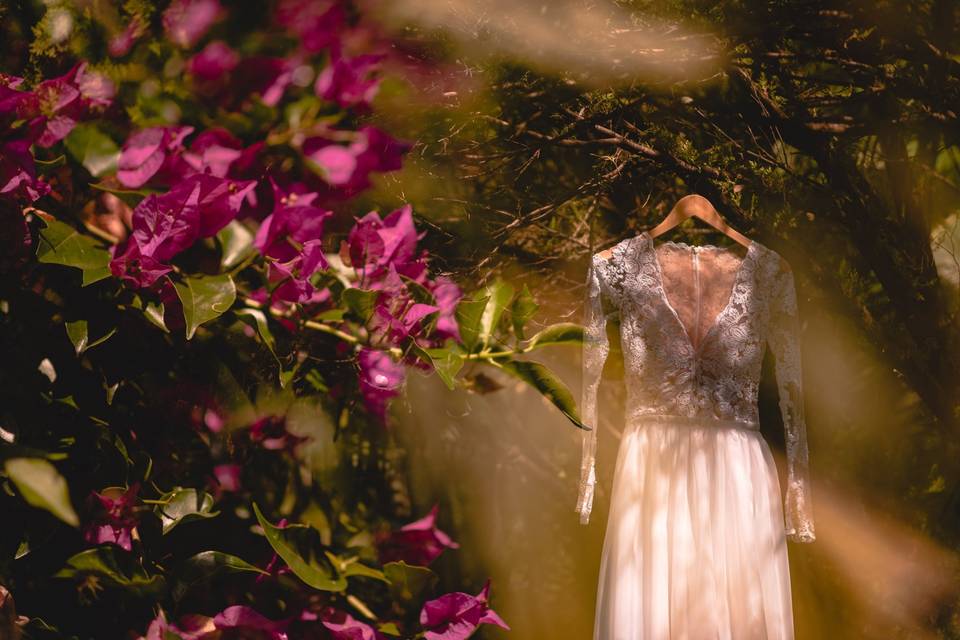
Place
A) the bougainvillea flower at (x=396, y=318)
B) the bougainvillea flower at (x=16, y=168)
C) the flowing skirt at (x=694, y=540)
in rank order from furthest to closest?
the flowing skirt at (x=694, y=540) → the bougainvillea flower at (x=396, y=318) → the bougainvillea flower at (x=16, y=168)

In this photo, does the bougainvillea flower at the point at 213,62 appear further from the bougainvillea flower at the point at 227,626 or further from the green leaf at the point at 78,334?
the bougainvillea flower at the point at 227,626

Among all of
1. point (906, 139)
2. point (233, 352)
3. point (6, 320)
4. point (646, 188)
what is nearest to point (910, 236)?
point (906, 139)

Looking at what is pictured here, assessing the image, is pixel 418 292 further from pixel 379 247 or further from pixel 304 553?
pixel 304 553

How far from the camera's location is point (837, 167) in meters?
1.00

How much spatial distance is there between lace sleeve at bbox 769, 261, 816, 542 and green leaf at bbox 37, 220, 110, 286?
0.78 m

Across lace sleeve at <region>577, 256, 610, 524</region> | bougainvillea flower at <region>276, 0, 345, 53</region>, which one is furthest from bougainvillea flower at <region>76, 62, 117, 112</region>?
lace sleeve at <region>577, 256, 610, 524</region>

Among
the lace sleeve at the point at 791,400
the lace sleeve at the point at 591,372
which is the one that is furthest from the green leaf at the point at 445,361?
the lace sleeve at the point at 791,400

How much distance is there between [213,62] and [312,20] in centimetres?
7

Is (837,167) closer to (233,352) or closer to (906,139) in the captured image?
(906,139)

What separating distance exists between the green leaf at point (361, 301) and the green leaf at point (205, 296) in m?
0.07

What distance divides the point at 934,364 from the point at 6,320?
0.97 m

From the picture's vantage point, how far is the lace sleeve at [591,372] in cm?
98

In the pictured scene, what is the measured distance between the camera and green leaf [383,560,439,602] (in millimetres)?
624

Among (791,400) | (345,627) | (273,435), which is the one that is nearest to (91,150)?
(273,435)
